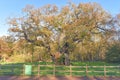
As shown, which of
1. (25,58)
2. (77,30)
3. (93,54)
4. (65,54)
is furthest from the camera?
(93,54)

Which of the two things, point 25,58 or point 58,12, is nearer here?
point 58,12

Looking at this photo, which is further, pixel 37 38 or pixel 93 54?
pixel 93 54

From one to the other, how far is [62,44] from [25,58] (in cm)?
2009

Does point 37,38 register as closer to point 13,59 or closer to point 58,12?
point 58,12

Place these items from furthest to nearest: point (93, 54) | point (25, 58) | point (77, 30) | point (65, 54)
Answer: point (93, 54) < point (25, 58) < point (65, 54) < point (77, 30)

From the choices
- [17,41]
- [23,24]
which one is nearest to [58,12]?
[23,24]

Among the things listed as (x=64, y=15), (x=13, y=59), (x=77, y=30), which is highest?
(x=64, y=15)

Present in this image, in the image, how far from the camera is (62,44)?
27.3m

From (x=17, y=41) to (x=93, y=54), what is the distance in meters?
26.9

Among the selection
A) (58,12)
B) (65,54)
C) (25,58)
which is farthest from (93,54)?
(58,12)

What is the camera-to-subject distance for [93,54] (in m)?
50.3

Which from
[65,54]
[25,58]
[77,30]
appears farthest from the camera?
[25,58]

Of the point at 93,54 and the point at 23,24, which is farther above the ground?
the point at 23,24

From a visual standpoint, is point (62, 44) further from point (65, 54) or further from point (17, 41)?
point (17, 41)
